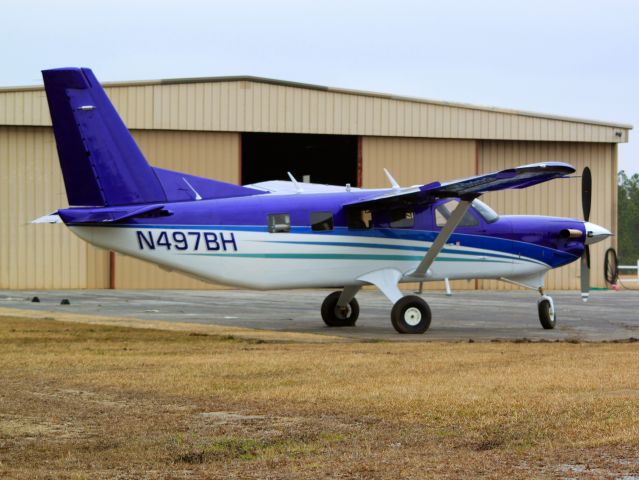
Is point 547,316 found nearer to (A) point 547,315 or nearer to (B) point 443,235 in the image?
(A) point 547,315

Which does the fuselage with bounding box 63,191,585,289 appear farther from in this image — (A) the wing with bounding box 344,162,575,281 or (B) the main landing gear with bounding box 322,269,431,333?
(A) the wing with bounding box 344,162,575,281

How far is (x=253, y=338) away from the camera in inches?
729

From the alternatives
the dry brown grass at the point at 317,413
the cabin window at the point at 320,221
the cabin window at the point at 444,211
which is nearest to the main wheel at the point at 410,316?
the cabin window at the point at 444,211

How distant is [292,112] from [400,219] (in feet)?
76.8

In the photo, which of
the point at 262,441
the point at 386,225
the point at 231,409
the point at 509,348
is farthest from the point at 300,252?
the point at 262,441

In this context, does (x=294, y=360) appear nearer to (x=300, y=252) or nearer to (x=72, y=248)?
(x=300, y=252)

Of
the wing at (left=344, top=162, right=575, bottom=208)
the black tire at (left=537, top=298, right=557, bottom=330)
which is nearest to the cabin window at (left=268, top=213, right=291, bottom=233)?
the wing at (left=344, top=162, right=575, bottom=208)

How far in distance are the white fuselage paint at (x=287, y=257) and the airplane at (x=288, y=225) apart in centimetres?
2

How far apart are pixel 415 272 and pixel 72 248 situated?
2522 cm

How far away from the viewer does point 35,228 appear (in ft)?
140

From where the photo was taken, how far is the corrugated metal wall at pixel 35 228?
42375 millimetres

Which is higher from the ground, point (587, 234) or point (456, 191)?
point (456, 191)

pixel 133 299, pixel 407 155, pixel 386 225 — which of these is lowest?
pixel 133 299

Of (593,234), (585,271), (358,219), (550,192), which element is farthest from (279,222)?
(550,192)
